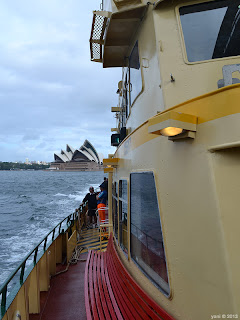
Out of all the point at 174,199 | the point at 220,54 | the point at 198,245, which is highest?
the point at 220,54

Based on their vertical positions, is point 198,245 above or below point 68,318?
above

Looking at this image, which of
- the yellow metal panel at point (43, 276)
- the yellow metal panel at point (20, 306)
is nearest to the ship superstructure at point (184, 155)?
the yellow metal panel at point (20, 306)

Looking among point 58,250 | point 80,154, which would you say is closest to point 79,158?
point 80,154

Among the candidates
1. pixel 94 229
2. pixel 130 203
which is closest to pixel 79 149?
pixel 94 229

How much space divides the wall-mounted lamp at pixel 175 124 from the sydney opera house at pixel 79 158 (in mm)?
92026

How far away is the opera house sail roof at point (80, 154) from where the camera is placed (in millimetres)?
94344

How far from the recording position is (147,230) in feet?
8.95

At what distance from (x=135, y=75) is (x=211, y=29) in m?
1.38

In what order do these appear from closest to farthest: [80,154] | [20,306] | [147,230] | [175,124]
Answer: [175,124]
[147,230]
[20,306]
[80,154]

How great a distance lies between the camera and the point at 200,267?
71.4 inches

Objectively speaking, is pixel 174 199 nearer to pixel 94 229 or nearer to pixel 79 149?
pixel 94 229

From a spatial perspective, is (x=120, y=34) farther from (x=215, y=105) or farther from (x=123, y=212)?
(x=123, y=212)

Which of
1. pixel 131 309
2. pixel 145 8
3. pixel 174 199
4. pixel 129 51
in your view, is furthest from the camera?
pixel 129 51

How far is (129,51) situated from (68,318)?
15.2ft
